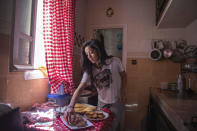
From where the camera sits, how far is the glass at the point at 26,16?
1275mm

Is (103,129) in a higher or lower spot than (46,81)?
lower

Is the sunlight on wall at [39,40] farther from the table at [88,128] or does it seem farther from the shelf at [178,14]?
the shelf at [178,14]

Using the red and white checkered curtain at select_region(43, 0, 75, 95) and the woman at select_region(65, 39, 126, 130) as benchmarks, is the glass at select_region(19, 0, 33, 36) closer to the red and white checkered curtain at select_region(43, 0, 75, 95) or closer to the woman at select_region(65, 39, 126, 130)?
the red and white checkered curtain at select_region(43, 0, 75, 95)

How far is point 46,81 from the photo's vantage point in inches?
65.0

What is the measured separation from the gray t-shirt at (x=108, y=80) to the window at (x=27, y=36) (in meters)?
0.59

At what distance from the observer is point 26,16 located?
1379mm

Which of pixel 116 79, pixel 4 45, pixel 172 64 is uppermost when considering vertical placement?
pixel 4 45

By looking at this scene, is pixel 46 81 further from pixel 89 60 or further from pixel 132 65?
pixel 132 65

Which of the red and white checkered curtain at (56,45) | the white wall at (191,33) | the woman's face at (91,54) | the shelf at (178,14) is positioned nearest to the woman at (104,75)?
the woman's face at (91,54)

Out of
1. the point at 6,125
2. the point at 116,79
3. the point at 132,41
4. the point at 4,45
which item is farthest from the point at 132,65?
the point at 6,125

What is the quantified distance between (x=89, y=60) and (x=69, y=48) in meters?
0.42

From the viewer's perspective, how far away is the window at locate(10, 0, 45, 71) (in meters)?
1.16

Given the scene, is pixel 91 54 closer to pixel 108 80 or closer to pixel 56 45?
pixel 108 80

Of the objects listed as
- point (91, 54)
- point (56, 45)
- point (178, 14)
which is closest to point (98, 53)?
point (91, 54)
